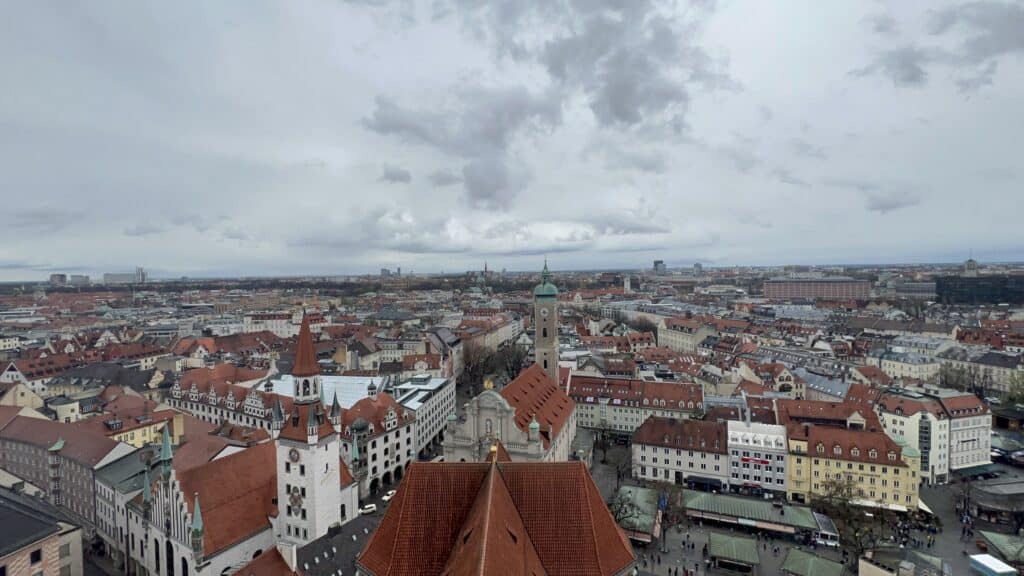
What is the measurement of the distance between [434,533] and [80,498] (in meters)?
43.9

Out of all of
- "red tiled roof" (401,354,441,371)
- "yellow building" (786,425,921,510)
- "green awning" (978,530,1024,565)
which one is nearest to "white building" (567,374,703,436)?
"yellow building" (786,425,921,510)

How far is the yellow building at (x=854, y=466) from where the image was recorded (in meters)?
53.9

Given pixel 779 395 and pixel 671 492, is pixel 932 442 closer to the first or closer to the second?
pixel 779 395

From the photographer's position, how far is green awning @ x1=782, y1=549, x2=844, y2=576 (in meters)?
38.6

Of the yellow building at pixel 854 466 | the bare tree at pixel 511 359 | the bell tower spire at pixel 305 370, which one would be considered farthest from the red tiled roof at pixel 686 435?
the bare tree at pixel 511 359

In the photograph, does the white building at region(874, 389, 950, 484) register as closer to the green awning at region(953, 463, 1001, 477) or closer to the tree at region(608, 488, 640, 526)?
the green awning at region(953, 463, 1001, 477)

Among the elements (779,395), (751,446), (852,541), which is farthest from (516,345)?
(852,541)

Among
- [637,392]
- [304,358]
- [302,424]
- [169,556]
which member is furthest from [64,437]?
[637,392]

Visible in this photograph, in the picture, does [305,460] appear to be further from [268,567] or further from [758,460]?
[758,460]

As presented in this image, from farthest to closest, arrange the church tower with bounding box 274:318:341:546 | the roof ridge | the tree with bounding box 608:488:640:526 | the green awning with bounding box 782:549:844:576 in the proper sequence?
1. the tree with bounding box 608:488:640:526
2. the green awning with bounding box 782:549:844:576
3. the church tower with bounding box 274:318:341:546
4. the roof ridge

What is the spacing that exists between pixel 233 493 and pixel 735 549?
38.9 m

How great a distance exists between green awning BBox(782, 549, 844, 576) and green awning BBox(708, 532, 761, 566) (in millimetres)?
3031

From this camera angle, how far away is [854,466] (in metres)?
55.8

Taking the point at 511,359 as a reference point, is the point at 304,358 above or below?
above
